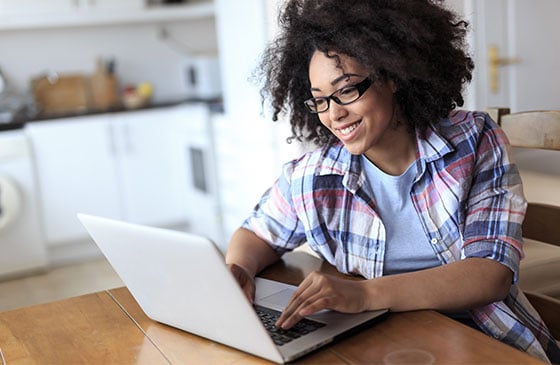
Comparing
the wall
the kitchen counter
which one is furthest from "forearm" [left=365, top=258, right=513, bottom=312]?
the wall

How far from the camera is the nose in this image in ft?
4.72

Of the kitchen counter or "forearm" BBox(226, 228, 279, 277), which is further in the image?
the kitchen counter

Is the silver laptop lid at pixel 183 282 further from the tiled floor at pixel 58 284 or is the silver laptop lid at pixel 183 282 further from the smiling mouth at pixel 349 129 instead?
the tiled floor at pixel 58 284

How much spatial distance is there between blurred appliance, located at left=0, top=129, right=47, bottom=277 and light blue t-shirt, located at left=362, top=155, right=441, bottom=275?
10.7 ft

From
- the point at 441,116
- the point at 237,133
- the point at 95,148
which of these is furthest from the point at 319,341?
the point at 95,148

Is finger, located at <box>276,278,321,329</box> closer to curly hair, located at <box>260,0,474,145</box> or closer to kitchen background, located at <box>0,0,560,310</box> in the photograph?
curly hair, located at <box>260,0,474,145</box>

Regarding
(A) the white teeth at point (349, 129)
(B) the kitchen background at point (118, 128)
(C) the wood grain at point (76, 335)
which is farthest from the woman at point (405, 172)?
(B) the kitchen background at point (118, 128)

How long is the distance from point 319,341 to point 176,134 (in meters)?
3.82

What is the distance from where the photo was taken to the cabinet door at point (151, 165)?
471 cm

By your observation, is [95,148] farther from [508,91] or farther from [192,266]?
[192,266]

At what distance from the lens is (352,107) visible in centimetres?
144

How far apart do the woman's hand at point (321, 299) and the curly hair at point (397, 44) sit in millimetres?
438

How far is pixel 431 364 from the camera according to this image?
102 cm

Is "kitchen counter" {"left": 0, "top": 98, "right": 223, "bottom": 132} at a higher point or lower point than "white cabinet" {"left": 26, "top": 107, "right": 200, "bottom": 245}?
higher
